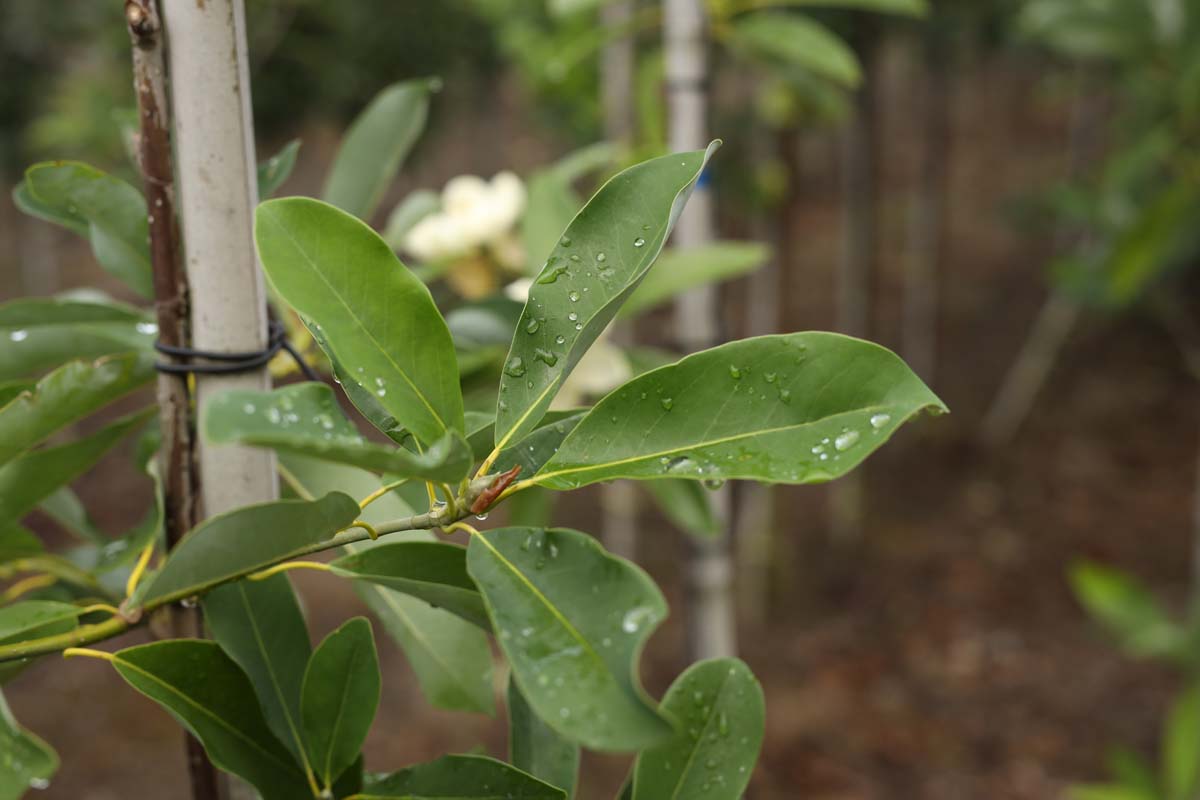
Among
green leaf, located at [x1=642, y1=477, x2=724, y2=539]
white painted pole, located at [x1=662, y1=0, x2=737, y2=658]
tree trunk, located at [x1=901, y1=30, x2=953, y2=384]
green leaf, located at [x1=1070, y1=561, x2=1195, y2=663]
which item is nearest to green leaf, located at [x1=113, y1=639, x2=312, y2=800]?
green leaf, located at [x1=642, y1=477, x2=724, y2=539]

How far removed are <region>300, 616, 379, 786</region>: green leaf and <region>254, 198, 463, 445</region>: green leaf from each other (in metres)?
0.11

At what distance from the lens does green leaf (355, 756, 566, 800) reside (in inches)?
15.6

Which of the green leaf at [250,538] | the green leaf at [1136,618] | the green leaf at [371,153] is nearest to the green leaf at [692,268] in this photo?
the green leaf at [371,153]

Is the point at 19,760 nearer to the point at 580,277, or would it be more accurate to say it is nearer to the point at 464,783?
the point at 464,783

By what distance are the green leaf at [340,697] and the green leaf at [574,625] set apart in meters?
0.11

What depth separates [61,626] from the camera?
1.34 feet

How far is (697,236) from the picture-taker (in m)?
1.00

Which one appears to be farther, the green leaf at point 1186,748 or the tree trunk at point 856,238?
the tree trunk at point 856,238

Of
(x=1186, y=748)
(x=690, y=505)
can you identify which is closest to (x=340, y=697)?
(x=690, y=505)

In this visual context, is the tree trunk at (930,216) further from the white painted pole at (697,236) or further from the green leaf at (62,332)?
the green leaf at (62,332)

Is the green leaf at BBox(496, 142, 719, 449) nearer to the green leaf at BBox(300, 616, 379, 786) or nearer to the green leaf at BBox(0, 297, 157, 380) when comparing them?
the green leaf at BBox(300, 616, 379, 786)

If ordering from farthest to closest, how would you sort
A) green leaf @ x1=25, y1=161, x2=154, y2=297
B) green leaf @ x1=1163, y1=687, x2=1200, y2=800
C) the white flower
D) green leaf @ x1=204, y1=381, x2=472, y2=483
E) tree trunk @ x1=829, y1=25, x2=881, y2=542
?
tree trunk @ x1=829, y1=25, x2=881, y2=542
green leaf @ x1=1163, y1=687, x2=1200, y2=800
the white flower
green leaf @ x1=25, y1=161, x2=154, y2=297
green leaf @ x1=204, y1=381, x2=472, y2=483

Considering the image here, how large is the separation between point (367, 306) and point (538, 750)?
0.20 meters

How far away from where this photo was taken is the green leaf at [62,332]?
52 centimetres
